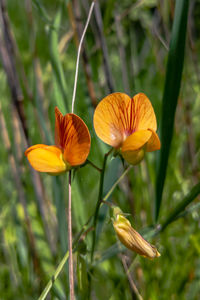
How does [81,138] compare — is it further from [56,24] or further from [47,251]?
[47,251]

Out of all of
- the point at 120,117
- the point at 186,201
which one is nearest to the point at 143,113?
the point at 120,117

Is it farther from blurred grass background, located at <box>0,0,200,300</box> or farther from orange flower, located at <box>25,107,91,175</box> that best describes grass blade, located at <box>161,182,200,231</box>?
orange flower, located at <box>25,107,91,175</box>

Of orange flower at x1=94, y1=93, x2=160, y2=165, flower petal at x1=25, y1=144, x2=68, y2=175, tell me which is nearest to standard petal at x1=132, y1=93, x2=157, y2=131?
orange flower at x1=94, y1=93, x2=160, y2=165

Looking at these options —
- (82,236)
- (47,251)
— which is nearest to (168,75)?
(82,236)

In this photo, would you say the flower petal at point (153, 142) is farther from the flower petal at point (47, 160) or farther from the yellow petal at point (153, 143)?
the flower petal at point (47, 160)

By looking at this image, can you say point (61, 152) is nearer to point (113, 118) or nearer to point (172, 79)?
point (113, 118)

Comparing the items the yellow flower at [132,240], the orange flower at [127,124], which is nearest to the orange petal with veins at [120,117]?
the orange flower at [127,124]

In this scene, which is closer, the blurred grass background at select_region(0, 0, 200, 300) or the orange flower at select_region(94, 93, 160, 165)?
the orange flower at select_region(94, 93, 160, 165)
